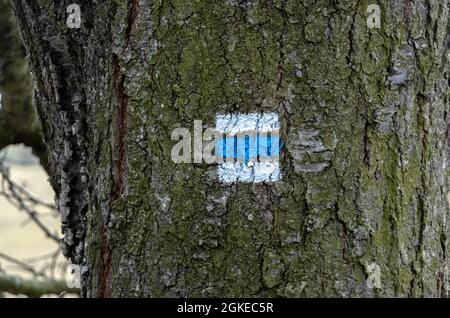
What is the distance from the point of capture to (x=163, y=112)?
65.2 inches

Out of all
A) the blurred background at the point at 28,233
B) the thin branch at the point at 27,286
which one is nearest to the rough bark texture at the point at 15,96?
the blurred background at the point at 28,233

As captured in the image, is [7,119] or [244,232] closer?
[244,232]

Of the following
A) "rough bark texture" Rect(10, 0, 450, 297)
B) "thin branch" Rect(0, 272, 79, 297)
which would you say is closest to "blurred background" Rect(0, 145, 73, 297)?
"thin branch" Rect(0, 272, 79, 297)

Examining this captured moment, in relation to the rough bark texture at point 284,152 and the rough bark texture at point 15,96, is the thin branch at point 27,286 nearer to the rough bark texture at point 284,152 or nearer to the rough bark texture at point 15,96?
the rough bark texture at point 15,96

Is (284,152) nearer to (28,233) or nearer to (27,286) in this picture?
(27,286)

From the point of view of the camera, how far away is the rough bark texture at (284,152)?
162 cm

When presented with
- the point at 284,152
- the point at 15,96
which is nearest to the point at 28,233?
the point at 15,96

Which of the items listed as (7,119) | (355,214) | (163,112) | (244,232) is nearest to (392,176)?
(355,214)

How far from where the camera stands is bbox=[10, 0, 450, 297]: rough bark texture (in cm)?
162

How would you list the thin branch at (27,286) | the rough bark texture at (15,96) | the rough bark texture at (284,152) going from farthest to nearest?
the rough bark texture at (15,96) < the thin branch at (27,286) < the rough bark texture at (284,152)

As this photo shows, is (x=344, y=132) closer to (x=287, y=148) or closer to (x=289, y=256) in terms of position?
(x=287, y=148)

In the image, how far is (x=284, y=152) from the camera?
1642 mm

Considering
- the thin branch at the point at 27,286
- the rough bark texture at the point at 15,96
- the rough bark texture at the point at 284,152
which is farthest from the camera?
the rough bark texture at the point at 15,96
